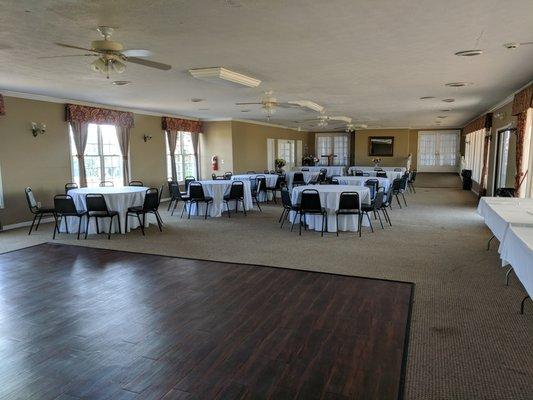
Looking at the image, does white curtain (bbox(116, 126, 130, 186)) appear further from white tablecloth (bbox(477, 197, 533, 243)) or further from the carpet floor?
white tablecloth (bbox(477, 197, 533, 243))

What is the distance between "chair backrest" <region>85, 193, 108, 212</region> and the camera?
656cm

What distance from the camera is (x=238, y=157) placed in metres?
13.9

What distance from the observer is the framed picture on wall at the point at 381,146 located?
64.5 ft

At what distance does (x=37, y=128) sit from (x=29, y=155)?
0.57 metres

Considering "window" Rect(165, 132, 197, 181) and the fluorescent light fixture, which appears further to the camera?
"window" Rect(165, 132, 197, 181)

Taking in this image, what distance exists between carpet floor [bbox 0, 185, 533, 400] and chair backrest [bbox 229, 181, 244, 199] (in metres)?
0.46

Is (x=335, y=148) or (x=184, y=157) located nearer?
(x=184, y=157)

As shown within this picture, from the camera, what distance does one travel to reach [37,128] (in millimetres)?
8039

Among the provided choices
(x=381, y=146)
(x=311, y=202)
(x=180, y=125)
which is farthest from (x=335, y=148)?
(x=311, y=202)

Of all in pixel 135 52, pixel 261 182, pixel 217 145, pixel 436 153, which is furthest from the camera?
pixel 436 153

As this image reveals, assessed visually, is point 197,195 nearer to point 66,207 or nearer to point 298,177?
point 66,207

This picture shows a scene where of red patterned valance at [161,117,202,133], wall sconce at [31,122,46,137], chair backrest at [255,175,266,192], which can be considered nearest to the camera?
wall sconce at [31,122,46,137]

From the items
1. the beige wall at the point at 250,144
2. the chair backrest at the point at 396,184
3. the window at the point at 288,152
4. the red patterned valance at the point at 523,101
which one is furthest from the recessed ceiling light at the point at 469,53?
the window at the point at 288,152

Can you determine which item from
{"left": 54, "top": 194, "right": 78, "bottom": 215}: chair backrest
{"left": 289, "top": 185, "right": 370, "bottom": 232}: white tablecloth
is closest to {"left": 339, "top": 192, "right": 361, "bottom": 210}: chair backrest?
{"left": 289, "top": 185, "right": 370, "bottom": 232}: white tablecloth
